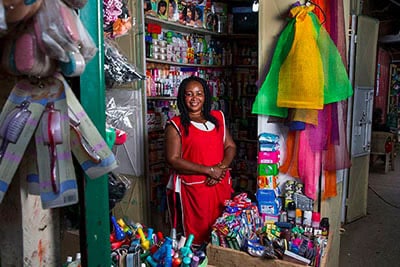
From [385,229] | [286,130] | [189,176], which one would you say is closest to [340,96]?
[286,130]

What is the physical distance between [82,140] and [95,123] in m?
0.09

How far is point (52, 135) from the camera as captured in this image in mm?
594

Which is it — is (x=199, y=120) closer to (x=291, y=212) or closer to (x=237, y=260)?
(x=291, y=212)

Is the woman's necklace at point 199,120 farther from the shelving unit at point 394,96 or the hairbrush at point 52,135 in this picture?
the shelving unit at point 394,96

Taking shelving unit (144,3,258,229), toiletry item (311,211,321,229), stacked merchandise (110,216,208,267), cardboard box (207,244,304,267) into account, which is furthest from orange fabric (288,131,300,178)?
shelving unit (144,3,258,229)

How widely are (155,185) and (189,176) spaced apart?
1142mm

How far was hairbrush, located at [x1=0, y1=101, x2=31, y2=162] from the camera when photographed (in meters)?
0.59

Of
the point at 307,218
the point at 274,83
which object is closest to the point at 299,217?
the point at 307,218

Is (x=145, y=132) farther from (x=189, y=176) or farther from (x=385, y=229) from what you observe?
(x=385, y=229)

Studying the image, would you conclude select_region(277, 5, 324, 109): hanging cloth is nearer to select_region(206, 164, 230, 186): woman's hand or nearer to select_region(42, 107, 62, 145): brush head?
select_region(206, 164, 230, 186): woman's hand

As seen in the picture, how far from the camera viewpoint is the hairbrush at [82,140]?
63 centimetres

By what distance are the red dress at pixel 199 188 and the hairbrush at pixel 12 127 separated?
5.44 feet

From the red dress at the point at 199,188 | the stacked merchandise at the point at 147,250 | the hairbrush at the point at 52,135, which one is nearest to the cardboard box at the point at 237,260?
the red dress at the point at 199,188

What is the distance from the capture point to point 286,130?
2.22m
